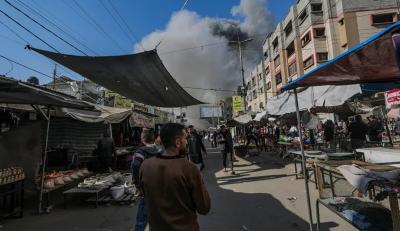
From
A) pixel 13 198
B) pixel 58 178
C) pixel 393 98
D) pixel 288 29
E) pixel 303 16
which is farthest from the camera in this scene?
pixel 288 29

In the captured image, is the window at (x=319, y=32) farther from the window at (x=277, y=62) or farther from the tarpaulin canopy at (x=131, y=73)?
the tarpaulin canopy at (x=131, y=73)

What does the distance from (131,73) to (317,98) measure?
5.57 meters

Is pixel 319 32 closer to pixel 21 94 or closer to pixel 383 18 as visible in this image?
pixel 383 18

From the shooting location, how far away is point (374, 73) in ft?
14.1

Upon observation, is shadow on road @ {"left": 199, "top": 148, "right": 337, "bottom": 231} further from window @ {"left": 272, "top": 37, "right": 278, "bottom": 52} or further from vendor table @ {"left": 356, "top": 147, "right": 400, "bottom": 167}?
window @ {"left": 272, "top": 37, "right": 278, "bottom": 52}

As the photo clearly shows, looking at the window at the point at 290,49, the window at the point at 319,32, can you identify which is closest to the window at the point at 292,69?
the window at the point at 290,49

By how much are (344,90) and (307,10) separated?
3108 centimetres

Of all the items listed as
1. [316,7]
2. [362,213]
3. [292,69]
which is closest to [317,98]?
[362,213]

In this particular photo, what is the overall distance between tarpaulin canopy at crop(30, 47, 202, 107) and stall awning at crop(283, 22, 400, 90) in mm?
4922

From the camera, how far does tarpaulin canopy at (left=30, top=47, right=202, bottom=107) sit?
8398 mm

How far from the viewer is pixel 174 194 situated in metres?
2.42

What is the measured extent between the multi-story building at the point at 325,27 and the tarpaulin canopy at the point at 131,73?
24.3 m

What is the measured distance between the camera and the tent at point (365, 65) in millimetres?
2797

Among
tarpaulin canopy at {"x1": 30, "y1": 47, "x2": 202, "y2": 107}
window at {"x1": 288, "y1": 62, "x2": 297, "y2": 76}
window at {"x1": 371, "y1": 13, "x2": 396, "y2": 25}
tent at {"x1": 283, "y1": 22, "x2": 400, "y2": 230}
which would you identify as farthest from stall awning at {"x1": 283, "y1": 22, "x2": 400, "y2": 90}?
window at {"x1": 288, "y1": 62, "x2": 297, "y2": 76}
